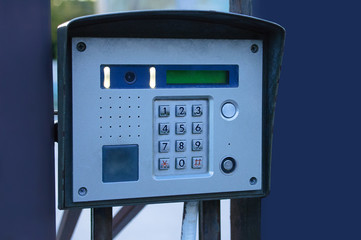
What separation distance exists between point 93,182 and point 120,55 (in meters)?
0.22

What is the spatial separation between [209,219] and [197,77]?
1.06ft

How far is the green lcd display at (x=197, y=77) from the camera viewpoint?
2.85 ft

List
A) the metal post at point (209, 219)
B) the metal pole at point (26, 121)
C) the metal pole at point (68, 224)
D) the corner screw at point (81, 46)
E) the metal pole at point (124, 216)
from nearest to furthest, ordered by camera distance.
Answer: the metal pole at point (26, 121) → the corner screw at point (81, 46) → the metal post at point (209, 219) → the metal pole at point (68, 224) → the metal pole at point (124, 216)

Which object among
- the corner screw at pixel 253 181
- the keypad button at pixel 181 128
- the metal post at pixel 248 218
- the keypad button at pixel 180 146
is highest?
the keypad button at pixel 181 128

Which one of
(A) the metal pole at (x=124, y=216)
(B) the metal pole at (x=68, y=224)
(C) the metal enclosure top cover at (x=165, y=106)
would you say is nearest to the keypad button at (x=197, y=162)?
(C) the metal enclosure top cover at (x=165, y=106)

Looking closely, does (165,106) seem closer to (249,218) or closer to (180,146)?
(180,146)

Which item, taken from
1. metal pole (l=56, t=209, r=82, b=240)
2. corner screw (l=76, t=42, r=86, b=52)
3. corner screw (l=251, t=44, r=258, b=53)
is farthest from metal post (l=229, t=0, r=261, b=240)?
metal pole (l=56, t=209, r=82, b=240)

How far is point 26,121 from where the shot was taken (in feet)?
2.52

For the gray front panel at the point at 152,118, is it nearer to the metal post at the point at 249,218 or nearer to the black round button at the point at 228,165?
the black round button at the point at 228,165

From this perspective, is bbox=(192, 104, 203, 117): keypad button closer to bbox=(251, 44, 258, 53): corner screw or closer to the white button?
the white button

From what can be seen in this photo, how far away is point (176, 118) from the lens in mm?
885

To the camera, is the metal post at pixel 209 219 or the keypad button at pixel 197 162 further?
the metal post at pixel 209 219

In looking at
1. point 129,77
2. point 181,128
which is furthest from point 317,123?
point 129,77

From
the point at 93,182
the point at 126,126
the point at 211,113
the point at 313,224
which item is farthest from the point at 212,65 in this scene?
the point at 313,224
